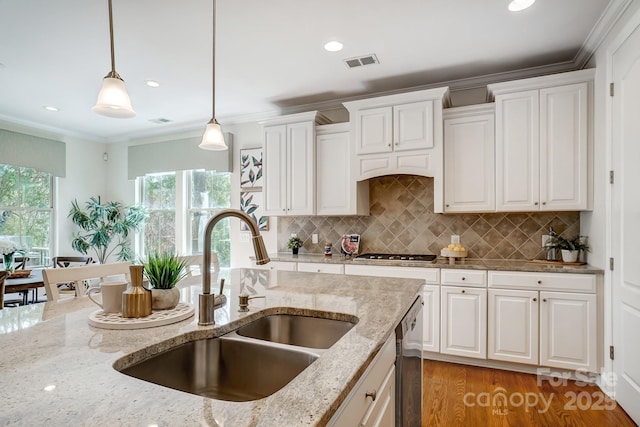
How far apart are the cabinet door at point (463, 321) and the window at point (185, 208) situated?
2998 millimetres

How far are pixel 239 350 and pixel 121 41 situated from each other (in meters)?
2.80

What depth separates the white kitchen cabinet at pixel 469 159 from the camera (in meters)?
3.21

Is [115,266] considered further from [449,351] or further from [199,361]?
[449,351]

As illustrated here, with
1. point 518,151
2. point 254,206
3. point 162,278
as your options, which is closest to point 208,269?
point 162,278

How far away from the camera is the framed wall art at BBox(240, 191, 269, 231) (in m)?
4.60

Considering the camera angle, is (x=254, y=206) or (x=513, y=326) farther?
(x=254, y=206)

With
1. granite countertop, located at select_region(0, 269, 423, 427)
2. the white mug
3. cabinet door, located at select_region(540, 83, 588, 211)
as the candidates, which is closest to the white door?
cabinet door, located at select_region(540, 83, 588, 211)

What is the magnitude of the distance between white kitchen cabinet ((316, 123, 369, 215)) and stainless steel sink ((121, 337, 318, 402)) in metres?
2.70

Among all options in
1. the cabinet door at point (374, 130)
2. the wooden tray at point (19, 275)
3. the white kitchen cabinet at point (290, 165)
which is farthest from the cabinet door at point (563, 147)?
the wooden tray at point (19, 275)

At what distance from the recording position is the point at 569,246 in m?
3.02

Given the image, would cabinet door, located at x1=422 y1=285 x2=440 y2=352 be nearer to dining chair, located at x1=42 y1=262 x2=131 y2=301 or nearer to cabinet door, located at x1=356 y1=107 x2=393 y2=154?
cabinet door, located at x1=356 y1=107 x2=393 y2=154

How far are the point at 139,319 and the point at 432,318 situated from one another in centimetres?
260

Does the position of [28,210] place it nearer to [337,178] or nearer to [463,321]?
[337,178]

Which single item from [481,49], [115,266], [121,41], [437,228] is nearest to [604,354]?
[437,228]
